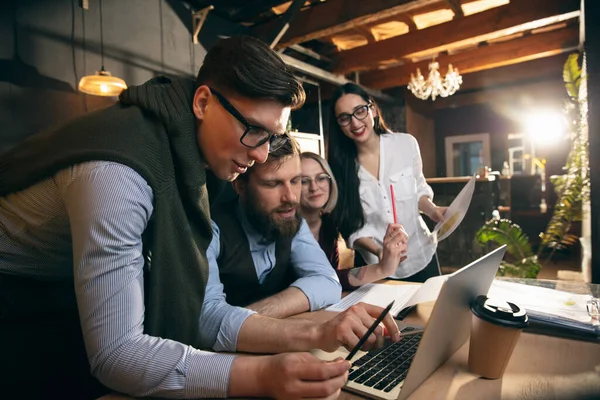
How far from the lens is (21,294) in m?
0.95

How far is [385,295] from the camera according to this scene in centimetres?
143

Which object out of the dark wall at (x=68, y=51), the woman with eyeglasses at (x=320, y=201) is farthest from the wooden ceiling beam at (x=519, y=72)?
the woman with eyeglasses at (x=320, y=201)

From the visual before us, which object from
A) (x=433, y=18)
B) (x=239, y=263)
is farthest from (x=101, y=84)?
(x=433, y=18)

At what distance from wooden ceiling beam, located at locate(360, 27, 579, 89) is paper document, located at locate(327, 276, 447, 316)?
620 centimetres

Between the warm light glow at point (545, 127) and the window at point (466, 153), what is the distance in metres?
1.09

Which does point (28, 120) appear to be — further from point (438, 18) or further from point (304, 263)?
point (438, 18)

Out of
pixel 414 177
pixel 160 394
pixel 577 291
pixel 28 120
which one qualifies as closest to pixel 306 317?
pixel 160 394

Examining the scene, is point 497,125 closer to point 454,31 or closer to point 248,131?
point 454,31

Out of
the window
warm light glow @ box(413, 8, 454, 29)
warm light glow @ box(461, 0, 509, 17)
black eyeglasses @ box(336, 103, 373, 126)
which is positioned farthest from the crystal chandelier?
the window

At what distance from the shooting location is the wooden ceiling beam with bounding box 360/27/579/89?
233 inches

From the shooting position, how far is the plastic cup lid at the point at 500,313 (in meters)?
0.74

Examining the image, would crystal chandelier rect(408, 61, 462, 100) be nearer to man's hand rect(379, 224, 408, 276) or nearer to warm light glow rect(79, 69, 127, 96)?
warm light glow rect(79, 69, 127, 96)

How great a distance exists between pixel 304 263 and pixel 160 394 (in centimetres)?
89

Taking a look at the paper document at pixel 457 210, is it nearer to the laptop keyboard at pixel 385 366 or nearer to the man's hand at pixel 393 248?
the man's hand at pixel 393 248
